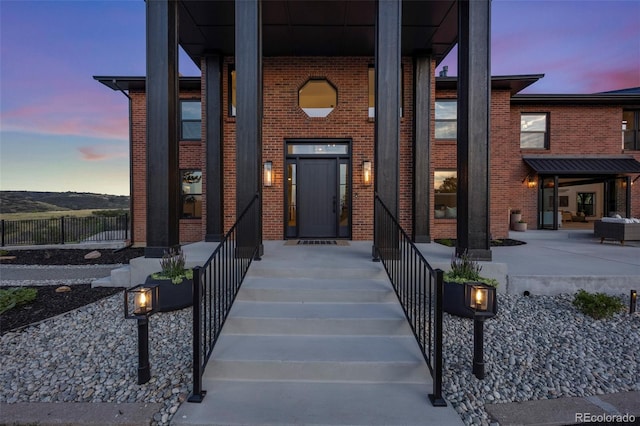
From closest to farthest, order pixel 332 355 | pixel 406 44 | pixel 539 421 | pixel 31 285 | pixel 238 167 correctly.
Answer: pixel 539 421 → pixel 332 355 → pixel 238 167 → pixel 31 285 → pixel 406 44

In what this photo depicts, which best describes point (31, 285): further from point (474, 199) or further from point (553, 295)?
point (553, 295)

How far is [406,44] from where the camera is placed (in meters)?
7.27

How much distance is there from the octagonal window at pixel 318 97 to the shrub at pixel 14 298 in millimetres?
6864

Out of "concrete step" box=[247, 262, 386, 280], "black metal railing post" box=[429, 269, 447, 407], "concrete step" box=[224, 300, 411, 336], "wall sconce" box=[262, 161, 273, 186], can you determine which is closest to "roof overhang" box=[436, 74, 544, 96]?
"wall sconce" box=[262, 161, 273, 186]

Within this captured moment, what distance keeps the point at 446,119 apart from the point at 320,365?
29.6 feet

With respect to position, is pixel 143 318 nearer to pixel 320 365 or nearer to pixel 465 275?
pixel 320 365

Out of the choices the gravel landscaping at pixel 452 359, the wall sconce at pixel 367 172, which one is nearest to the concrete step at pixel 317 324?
the gravel landscaping at pixel 452 359

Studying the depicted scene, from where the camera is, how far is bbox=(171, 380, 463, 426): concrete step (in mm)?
2125

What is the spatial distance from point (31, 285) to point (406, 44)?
9.89m

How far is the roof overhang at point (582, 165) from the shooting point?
11.2 metres

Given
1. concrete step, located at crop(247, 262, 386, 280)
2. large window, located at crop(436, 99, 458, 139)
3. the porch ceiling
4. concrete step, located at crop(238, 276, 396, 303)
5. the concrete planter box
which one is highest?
the porch ceiling

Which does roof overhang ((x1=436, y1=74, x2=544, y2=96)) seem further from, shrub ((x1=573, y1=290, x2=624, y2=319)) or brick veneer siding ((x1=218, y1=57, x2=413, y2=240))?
shrub ((x1=573, y1=290, x2=624, y2=319))

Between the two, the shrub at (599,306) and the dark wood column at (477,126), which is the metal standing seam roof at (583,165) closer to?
the dark wood column at (477,126)

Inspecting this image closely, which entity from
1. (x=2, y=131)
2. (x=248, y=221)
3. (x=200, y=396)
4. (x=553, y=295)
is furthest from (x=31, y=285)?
(x=2, y=131)
